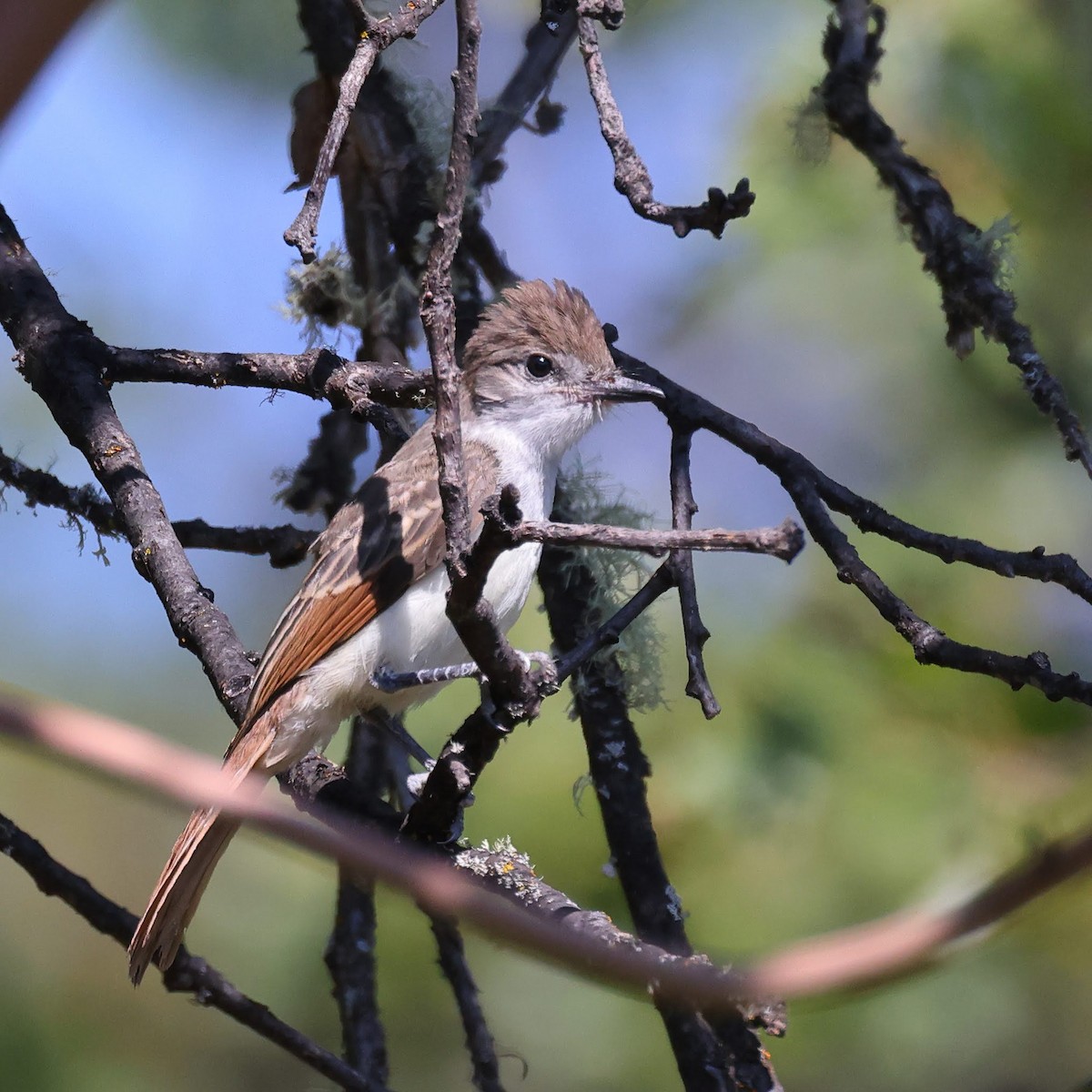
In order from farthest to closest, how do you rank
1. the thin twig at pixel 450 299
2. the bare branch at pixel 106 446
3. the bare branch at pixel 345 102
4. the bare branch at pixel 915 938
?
the bare branch at pixel 106 446, the bare branch at pixel 345 102, the thin twig at pixel 450 299, the bare branch at pixel 915 938

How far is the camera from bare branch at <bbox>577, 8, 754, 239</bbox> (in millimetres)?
2408

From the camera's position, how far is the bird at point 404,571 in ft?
10.2

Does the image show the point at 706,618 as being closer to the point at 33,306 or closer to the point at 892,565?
the point at 892,565

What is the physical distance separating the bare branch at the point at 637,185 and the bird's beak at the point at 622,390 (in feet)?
1.87

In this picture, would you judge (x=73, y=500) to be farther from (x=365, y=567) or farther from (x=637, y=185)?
(x=637, y=185)

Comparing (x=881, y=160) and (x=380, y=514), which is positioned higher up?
(x=881, y=160)

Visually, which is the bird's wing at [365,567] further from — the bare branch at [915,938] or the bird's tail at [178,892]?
the bare branch at [915,938]

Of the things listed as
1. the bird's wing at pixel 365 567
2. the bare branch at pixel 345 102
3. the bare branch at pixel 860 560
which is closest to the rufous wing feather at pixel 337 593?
the bird's wing at pixel 365 567

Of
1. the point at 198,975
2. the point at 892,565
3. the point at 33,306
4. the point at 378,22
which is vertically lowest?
the point at 198,975

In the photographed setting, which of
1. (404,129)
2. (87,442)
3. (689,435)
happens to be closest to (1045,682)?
(689,435)

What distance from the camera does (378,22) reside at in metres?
2.53

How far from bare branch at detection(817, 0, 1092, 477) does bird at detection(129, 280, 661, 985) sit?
761 millimetres

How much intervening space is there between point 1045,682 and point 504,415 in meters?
2.13

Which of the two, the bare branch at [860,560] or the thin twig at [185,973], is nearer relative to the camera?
the bare branch at [860,560]
